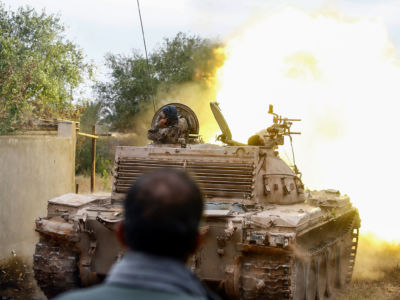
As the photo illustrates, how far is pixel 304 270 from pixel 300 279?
263 mm

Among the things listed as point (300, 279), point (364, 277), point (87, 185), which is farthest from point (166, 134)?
point (87, 185)

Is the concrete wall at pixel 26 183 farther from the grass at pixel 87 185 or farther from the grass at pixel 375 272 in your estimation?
the grass at pixel 87 185

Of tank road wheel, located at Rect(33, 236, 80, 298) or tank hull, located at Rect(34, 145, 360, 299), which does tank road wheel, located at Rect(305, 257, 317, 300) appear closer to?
tank hull, located at Rect(34, 145, 360, 299)

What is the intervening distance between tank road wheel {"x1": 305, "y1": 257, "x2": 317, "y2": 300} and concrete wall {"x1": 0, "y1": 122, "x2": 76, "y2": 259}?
4.99m

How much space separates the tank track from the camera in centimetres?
763

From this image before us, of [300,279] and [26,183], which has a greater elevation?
[26,183]

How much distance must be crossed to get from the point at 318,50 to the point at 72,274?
10.9 metres

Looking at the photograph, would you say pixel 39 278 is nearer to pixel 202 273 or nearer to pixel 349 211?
pixel 202 273

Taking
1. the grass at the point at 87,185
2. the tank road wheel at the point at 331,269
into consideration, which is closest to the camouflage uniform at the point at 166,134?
the tank road wheel at the point at 331,269

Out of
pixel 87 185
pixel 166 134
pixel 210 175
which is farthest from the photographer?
pixel 87 185

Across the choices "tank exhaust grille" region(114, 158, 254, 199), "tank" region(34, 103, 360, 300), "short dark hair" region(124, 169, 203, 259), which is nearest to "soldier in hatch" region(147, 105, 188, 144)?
"tank" region(34, 103, 360, 300)

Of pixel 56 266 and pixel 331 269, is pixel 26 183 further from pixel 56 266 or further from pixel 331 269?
pixel 331 269

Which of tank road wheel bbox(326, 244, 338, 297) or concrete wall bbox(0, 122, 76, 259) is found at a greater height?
concrete wall bbox(0, 122, 76, 259)

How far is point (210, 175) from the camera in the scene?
9.34 meters
